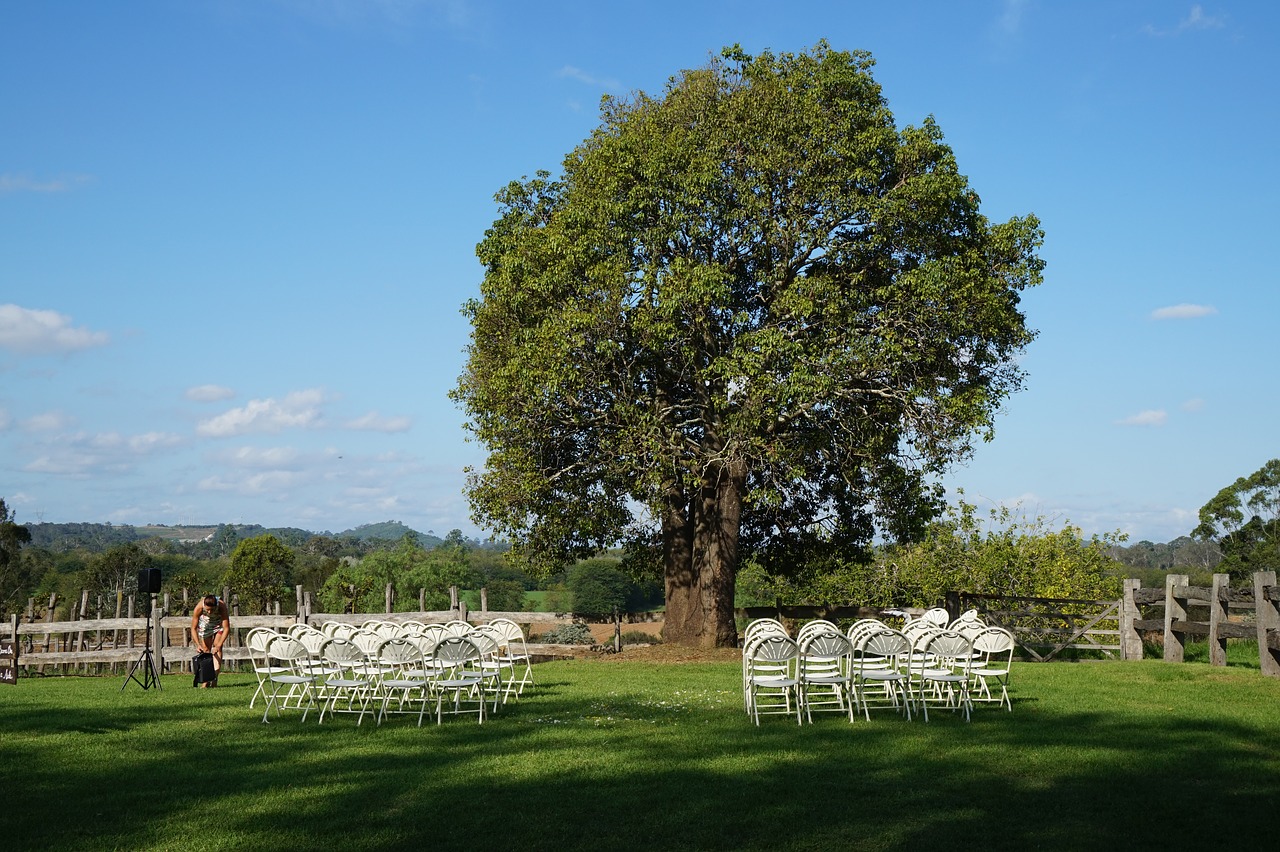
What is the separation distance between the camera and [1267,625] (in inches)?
641

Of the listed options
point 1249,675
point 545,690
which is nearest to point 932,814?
point 545,690

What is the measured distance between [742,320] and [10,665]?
1606 centimetres

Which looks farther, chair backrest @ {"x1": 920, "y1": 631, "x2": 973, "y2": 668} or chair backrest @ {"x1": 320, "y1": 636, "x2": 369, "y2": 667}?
chair backrest @ {"x1": 320, "y1": 636, "x2": 369, "y2": 667}

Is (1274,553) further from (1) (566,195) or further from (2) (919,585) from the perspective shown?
(1) (566,195)

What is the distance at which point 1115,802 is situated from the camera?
7.72 metres

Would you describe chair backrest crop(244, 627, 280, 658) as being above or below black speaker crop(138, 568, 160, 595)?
below

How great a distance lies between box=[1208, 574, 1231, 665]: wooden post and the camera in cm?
1792

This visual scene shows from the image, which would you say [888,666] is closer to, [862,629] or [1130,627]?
[862,629]

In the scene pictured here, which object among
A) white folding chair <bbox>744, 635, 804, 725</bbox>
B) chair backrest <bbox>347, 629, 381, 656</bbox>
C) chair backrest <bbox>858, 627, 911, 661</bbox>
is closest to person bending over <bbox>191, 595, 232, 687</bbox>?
chair backrest <bbox>347, 629, 381, 656</bbox>

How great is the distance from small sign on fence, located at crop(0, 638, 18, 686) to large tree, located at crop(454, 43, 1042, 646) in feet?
30.1

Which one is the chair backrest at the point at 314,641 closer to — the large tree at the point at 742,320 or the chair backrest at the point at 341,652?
the chair backrest at the point at 341,652

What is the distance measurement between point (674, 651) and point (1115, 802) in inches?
595

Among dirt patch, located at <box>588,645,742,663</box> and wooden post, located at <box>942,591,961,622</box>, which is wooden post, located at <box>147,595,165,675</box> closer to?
dirt patch, located at <box>588,645,742,663</box>

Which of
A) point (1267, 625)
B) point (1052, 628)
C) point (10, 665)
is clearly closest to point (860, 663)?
point (1267, 625)
